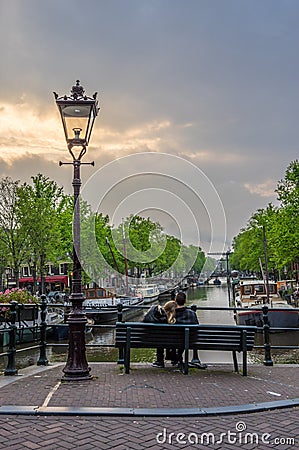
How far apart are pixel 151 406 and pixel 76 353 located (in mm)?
2189

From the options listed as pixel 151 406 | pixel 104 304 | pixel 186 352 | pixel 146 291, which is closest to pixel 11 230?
pixel 104 304

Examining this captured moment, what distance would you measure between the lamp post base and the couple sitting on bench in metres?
1.54

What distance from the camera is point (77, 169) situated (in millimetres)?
8852

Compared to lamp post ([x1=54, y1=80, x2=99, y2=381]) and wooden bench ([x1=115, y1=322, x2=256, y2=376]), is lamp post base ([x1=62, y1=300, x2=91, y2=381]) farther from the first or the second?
wooden bench ([x1=115, y1=322, x2=256, y2=376])

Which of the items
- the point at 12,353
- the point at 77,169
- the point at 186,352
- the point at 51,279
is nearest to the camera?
the point at 186,352

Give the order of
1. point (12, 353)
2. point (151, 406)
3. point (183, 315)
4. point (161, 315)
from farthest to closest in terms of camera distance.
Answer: point (161, 315) < point (183, 315) < point (12, 353) < point (151, 406)

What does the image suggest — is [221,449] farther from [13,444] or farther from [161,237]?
[161,237]

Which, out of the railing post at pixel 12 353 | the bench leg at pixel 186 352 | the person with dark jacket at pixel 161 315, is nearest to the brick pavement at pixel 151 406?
the bench leg at pixel 186 352

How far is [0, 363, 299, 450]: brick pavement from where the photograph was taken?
5043 millimetres

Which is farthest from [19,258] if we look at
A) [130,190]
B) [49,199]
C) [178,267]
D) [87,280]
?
[130,190]

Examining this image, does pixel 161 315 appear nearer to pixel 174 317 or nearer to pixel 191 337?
pixel 174 317

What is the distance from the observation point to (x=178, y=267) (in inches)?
792

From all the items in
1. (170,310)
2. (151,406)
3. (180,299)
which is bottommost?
(151,406)

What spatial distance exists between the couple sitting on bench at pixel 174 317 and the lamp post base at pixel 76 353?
5.06ft
